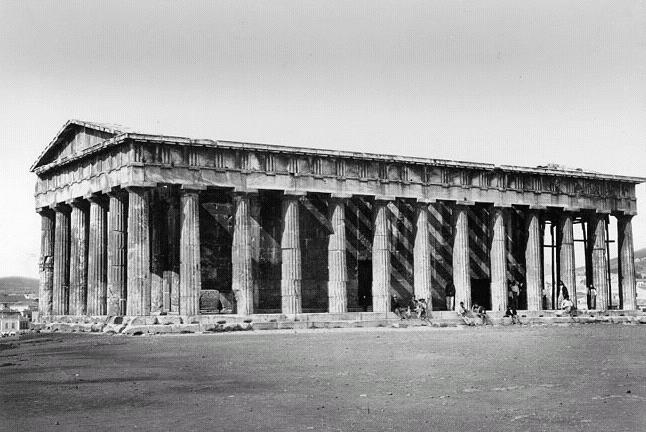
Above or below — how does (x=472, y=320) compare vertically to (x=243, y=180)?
below

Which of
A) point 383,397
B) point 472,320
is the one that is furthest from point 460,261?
point 383,397

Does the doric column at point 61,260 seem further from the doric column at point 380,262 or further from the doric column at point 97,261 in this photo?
the doric column at point 380,262

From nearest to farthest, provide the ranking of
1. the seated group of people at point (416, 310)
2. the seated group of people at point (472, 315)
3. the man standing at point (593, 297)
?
1. the seated group of people at point (472, 315)
2. the seated group of people at point (416, 310)
3. the man standing at point (593, 297)

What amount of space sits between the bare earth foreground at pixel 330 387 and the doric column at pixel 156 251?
51.5 ft

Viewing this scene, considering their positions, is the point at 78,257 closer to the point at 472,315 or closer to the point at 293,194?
the point at 293,194

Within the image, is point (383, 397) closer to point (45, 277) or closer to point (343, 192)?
point (343, 192)

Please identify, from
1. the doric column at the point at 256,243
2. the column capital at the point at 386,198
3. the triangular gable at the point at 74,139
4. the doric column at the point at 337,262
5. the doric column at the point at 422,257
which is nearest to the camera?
the triangular gable at the point at 74,139

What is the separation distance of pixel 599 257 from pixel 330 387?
134ft

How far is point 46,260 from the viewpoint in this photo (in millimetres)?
48344

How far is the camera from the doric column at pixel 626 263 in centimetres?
5284

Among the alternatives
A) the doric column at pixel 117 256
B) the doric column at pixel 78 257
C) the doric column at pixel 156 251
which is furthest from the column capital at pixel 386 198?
the doric column at pixel 78 257

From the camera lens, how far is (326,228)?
47812mm

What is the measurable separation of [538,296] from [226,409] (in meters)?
39.7

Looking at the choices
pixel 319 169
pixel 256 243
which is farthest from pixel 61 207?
pixel 319 169
